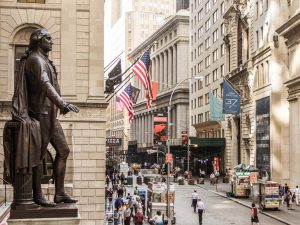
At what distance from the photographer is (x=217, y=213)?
125 ft

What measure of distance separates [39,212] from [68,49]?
19.8m

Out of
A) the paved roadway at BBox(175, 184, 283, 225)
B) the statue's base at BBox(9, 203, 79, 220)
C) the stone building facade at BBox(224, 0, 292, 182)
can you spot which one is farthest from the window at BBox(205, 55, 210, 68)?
the statue's base at BBox(9, 203, 79, 220)

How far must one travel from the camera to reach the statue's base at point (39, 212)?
26.8ft

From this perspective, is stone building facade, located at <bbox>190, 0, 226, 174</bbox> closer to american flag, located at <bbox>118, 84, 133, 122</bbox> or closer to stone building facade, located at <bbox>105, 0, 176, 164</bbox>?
american flag, located at <bbox>118, 84, 133, 122</bbox>

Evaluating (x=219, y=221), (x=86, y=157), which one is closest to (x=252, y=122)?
(x=219, y=221)

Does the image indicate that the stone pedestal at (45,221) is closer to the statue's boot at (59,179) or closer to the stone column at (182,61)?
the statue's boot at (59,179)

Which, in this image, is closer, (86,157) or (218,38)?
(86,157)

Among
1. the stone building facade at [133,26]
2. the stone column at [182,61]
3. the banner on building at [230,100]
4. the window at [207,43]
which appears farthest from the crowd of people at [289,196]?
the stone building facade at [133,26]

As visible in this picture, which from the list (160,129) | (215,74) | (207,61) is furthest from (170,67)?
(160,129)

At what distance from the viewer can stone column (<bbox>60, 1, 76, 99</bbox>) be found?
89.4 ft

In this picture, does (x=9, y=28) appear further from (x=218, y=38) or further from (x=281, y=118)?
(x=218, y=38)

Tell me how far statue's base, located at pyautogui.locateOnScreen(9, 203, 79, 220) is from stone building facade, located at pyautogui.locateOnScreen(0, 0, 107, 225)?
18.4m

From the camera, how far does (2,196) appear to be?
24391mm

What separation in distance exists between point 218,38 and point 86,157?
57487 mm
